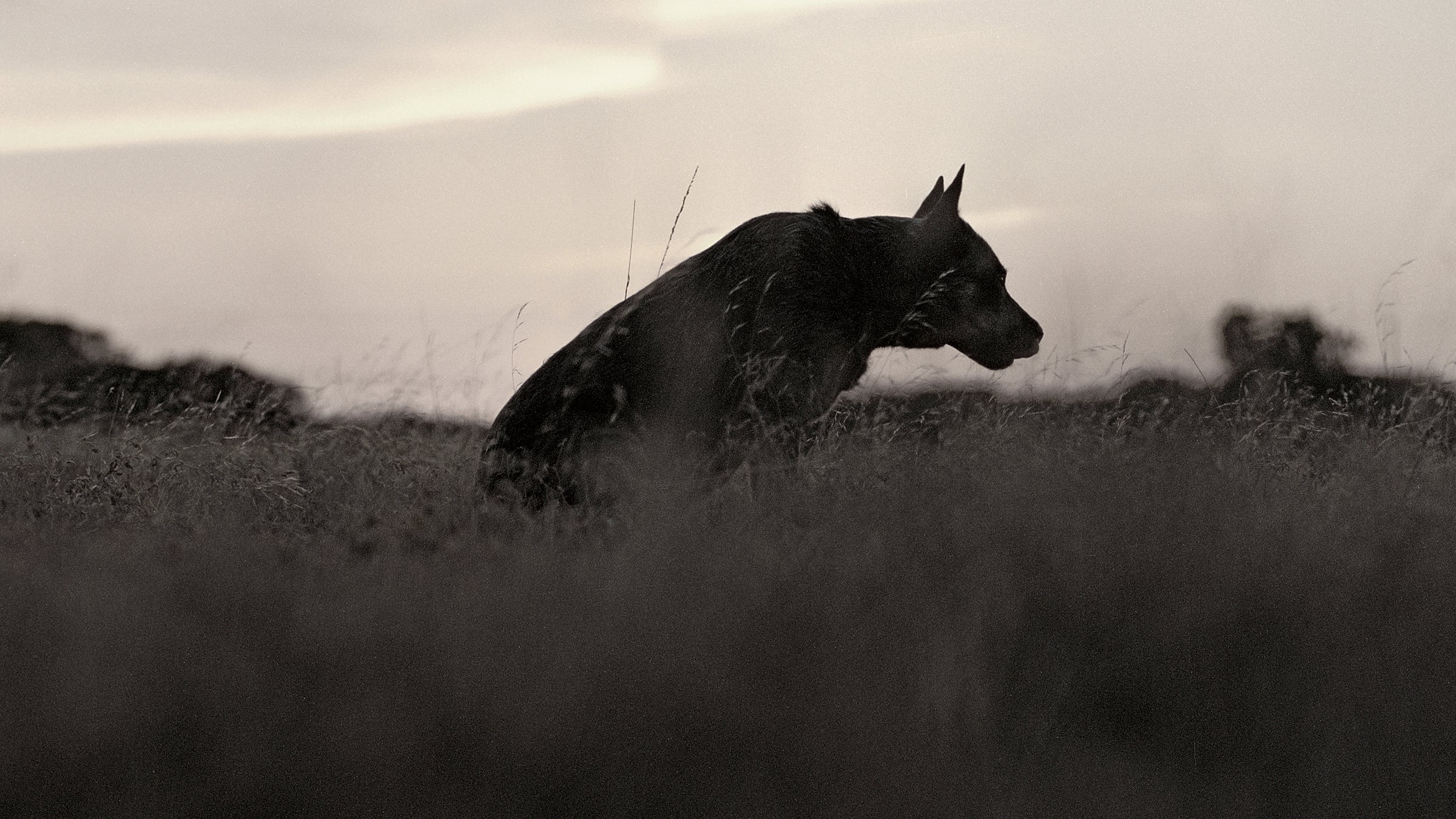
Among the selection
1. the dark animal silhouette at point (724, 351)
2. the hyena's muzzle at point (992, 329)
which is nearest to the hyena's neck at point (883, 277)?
the dark animal silhouette at point (724, 351)

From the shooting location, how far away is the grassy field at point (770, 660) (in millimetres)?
2357

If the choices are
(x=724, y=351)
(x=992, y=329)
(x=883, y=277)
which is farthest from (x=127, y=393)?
(x=992, y=329)

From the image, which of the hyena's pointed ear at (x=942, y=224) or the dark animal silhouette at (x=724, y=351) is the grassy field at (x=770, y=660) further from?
the hyena's pointed ear at (x=942, y=224)

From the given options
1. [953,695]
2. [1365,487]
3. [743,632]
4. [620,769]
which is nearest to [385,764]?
[620,769]

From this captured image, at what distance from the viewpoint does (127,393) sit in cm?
752

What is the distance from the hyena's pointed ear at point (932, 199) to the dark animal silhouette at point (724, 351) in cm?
11

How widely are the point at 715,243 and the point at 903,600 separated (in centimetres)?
292

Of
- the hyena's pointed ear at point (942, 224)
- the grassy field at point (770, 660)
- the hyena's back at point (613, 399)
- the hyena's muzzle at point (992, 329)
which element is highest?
the hyena's pointed ear at point (942, 224)

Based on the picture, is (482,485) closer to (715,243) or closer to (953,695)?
(715,243)

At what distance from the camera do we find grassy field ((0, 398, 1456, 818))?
7.73ft

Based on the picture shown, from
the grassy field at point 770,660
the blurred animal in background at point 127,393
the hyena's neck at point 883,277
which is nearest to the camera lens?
the grassy field at point 770,660

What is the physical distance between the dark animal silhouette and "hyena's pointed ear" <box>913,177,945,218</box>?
113 mm

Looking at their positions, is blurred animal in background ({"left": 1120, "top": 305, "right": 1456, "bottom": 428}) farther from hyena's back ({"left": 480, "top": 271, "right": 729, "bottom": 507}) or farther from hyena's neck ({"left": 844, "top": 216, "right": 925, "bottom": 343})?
hyena's back ({"left": 480, "top": 271, "right": 729, "bottom": 507})

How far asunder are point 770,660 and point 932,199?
3.70 m
